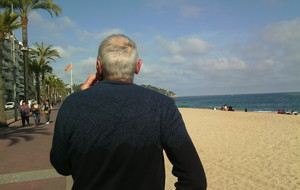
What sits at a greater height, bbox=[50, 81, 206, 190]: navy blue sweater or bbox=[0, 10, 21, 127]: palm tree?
bbox=[0, 10, 21, 127]: palm tree

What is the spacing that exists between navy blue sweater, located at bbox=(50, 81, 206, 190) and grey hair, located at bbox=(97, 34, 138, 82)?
126 mm

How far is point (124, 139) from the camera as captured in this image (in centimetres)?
128

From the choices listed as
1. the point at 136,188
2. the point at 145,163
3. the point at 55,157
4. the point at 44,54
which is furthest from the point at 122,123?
the point at 44,54

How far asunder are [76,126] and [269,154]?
29.3ft

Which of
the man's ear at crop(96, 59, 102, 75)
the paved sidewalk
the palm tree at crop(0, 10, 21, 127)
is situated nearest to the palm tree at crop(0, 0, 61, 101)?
the palm tree at crop(0, 10, 21, 127)

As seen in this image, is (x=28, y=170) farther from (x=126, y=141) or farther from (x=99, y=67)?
(x=126, y=141)

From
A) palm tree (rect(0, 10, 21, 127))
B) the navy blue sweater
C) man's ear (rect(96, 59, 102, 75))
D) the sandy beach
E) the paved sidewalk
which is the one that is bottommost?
the sandy beach

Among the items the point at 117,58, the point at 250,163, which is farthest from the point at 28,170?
the point at 250,163

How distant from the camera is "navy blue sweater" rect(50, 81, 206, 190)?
4.20ft

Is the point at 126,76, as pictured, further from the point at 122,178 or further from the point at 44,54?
the point at 44,54

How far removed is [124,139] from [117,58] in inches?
19.0

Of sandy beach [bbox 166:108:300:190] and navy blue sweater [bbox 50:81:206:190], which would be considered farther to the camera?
sandy beach [bbox 166:108:300:190]

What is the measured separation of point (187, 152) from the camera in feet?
4.30

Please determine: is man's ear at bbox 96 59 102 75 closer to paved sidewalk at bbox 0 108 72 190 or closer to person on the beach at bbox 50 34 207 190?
person on the beach at bbox 50 34 207 190
